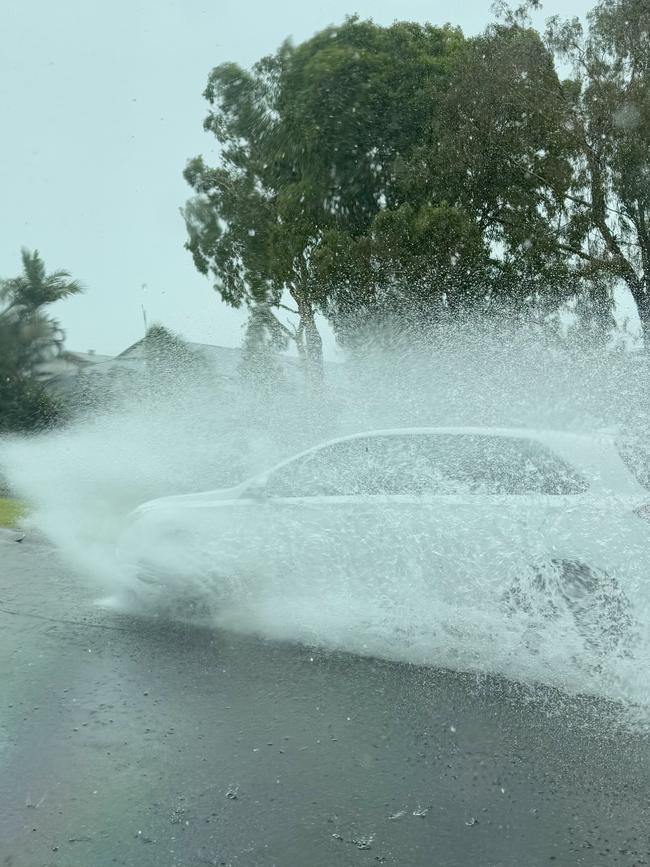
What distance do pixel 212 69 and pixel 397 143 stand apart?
274 inches

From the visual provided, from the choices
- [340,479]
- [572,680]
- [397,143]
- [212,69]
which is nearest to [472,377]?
[340,479]

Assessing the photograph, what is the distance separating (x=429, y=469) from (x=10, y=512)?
938 cm

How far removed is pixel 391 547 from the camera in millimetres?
5766

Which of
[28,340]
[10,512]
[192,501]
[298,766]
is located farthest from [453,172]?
[298,766]

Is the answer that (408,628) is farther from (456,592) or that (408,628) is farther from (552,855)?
(552,855)

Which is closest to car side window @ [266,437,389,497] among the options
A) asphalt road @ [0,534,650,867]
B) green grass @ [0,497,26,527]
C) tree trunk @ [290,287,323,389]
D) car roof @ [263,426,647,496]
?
car roof @ [263,426,647,496]

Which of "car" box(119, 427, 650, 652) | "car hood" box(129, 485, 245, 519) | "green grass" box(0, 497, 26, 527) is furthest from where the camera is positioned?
"green grass" box(0, 497, 26, 527)

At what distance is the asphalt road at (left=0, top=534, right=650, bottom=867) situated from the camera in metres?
3.26

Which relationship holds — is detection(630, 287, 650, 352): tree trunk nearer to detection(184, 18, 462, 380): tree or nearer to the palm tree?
detection(184, 18, 462, 380): tree

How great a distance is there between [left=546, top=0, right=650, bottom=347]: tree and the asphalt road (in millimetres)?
16610

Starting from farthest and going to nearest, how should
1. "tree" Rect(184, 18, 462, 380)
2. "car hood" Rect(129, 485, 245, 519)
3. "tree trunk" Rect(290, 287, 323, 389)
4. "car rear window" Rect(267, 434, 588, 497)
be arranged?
"tree" Rect(184, 18, 462, 380) → "tree trunk" Rect(290, 287, 323, 389) → "car hood" Rect(129, 485, 245, 519) → "car rear window" Rect(267, 434, 588, 497)

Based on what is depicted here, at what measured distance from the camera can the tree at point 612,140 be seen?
19922 millimetres

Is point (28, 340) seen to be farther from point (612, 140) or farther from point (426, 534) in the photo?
point (426, 534)

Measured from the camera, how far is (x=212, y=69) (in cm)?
2736
